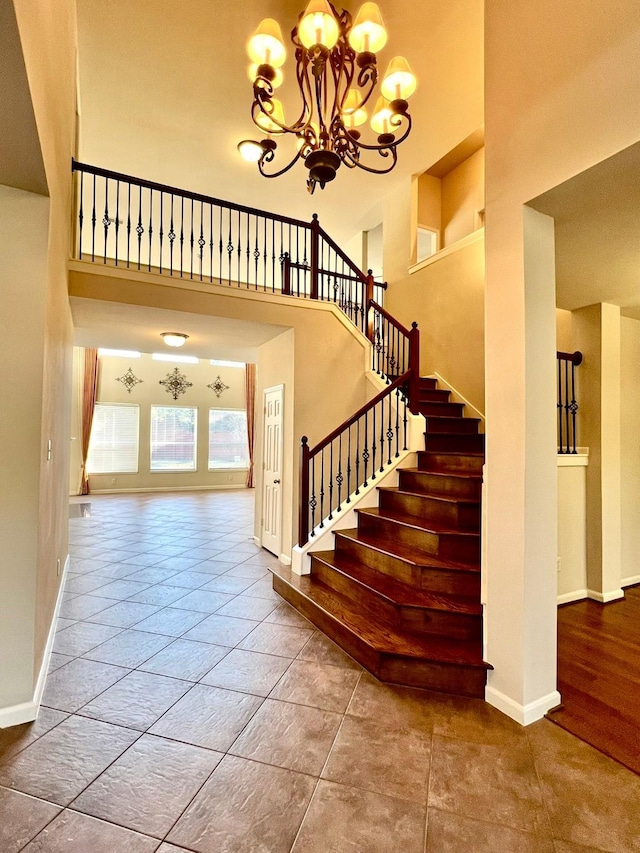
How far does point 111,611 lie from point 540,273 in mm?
3962

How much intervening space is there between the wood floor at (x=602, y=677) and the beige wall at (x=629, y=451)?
0.66 metres

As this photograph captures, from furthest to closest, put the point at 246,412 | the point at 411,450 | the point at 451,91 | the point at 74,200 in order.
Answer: the point at 246,412 < the point at 451,91 < the point at 411,450 < the point at 74,200

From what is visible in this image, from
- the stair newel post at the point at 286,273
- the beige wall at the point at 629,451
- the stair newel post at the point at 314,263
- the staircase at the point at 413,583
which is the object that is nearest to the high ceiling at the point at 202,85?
the stair newel post at the point at 314,263

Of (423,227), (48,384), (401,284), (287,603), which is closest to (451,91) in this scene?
(423,227)

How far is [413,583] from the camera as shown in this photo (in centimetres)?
304

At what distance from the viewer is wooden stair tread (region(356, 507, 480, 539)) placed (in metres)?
3.13

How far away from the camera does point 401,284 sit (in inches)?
275

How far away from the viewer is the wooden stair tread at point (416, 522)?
3.13 metres

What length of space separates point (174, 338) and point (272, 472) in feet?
6.92

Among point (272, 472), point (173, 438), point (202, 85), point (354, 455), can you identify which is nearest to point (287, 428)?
point (272, 472)

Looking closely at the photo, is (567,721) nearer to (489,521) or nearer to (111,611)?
(489,521)

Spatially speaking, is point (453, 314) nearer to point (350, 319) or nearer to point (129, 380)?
point (350, 319)

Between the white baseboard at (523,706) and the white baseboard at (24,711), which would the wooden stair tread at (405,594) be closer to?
the white baseboard at (523,706)

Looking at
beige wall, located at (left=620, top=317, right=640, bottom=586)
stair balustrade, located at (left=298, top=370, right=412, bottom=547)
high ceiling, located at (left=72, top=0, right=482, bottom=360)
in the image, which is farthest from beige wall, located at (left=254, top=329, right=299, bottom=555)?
beige wall, located at (left=620, top=317, right=640, bottom=586)
